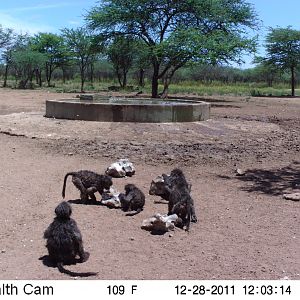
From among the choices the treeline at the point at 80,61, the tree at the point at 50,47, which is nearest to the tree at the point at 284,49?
the treeline at the point at 80,61

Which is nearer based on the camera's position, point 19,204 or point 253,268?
point 253,268

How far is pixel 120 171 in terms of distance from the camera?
8562 millimetres

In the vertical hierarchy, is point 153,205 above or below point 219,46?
below

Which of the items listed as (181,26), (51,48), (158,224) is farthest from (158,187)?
(51,48)

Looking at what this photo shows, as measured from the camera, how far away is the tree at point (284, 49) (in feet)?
154

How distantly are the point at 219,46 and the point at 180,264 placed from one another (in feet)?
75.4

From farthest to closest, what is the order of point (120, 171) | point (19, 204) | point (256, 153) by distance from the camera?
point (256, 153) → point (120, 171) → point (19, 204)

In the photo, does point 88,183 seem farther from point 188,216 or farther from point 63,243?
point 63,243

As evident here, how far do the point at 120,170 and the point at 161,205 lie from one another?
173 cm

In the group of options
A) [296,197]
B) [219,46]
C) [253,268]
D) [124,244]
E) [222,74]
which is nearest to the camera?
[253,268]

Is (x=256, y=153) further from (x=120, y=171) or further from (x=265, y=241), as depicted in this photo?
(x=265, y=241)

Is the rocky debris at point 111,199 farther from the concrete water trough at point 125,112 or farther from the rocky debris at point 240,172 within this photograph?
the concrete water trough at point 125,112

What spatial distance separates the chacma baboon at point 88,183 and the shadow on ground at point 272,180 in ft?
8.02

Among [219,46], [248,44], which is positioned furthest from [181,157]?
[248,44]
